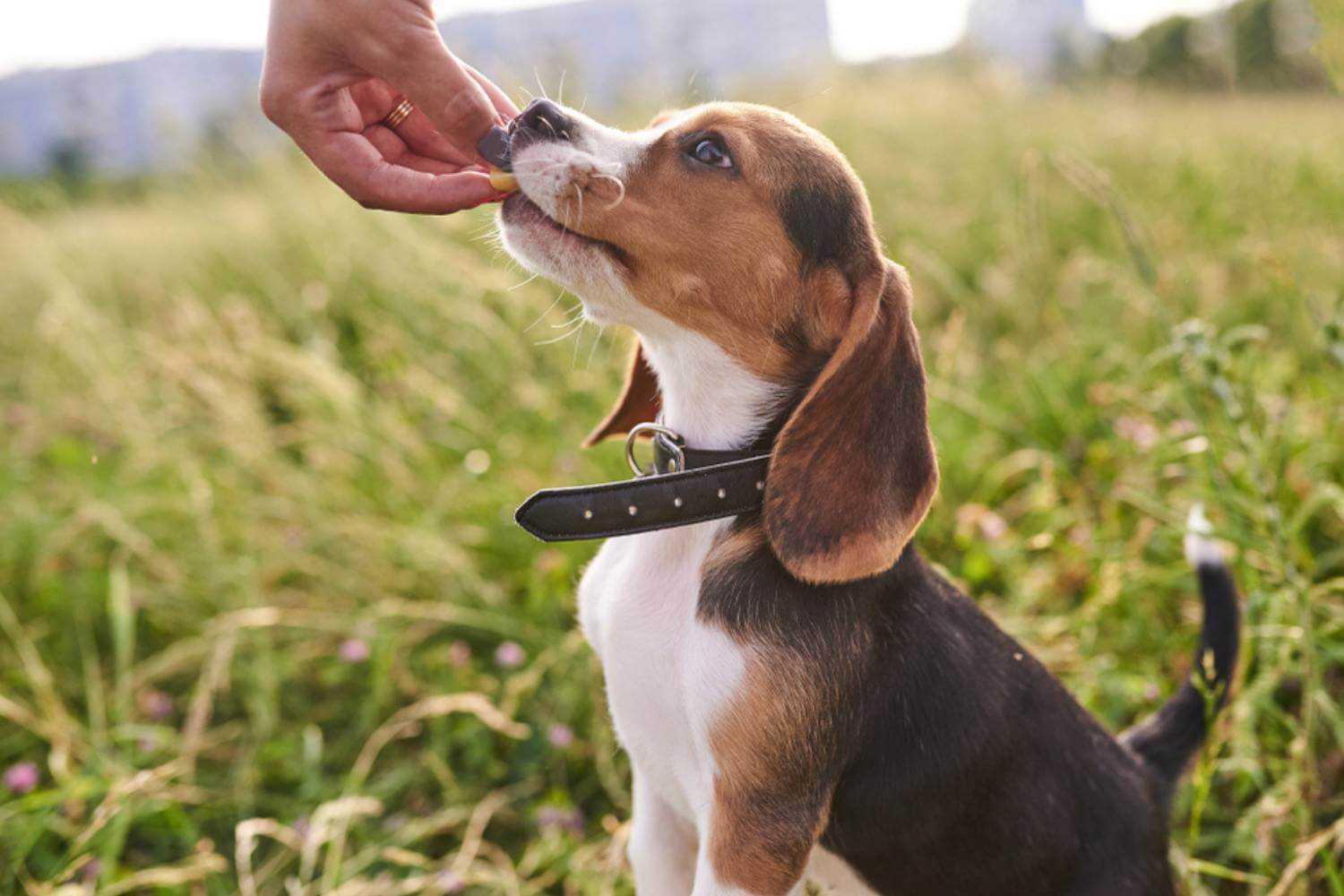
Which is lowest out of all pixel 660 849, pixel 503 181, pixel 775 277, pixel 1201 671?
pixel 660 849

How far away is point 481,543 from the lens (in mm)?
3787

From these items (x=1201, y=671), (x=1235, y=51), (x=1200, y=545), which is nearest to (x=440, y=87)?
(x=1200, y=545)

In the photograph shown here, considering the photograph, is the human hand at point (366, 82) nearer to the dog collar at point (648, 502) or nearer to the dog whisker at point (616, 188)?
the dog whisker at point (616, 188)

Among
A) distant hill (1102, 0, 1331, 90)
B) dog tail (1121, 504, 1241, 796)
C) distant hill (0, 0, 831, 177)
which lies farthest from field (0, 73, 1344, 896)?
distant hill (0, 0, 831, 177)

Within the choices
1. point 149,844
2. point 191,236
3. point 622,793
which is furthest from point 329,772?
point 191,236

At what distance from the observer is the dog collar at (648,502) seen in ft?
6.06

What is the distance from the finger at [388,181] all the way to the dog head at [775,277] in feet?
0.27

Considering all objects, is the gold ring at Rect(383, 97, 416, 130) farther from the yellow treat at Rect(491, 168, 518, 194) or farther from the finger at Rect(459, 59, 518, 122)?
the yellow treat at Rect(491, 168, 518, 194)

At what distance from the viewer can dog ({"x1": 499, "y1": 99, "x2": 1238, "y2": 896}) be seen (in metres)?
1.79

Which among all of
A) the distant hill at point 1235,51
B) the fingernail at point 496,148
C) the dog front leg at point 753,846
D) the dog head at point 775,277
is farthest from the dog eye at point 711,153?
the distant hill at point 1235,51

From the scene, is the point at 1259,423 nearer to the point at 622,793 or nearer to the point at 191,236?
the point at 622,793

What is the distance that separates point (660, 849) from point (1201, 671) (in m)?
1.23

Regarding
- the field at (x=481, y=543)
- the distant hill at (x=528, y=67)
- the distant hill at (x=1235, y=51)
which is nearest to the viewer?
the field at (x=481, y=543)

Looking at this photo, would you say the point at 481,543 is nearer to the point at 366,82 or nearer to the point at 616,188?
the point at 366,82
